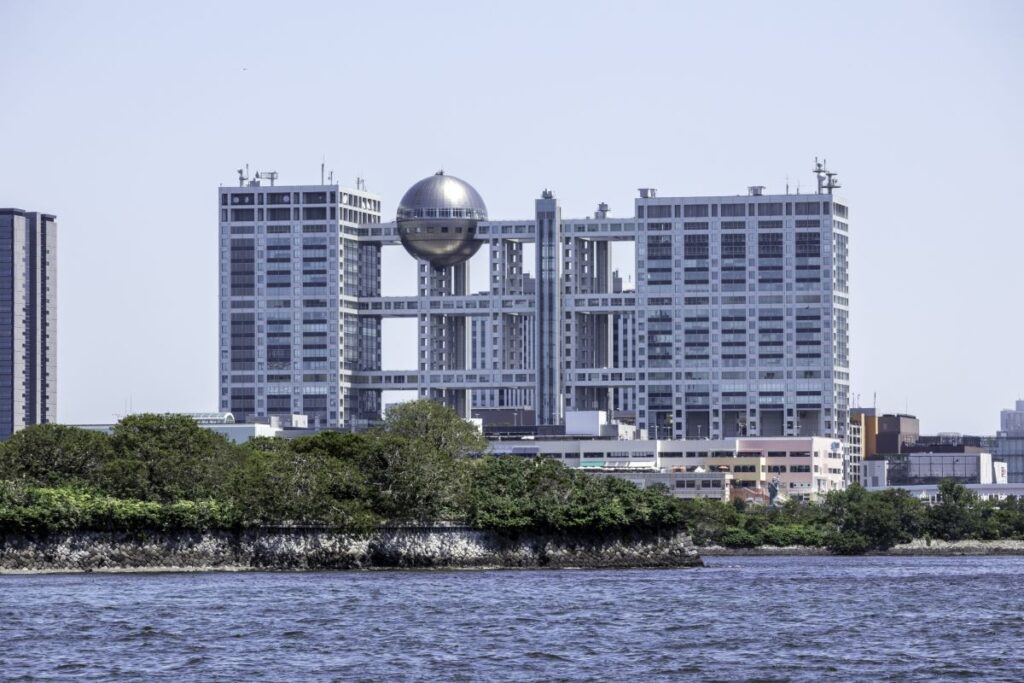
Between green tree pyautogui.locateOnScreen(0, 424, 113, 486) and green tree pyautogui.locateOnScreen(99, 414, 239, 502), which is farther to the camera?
green tree pyautogui.locateOnScreen(0, 424, 113, 486)

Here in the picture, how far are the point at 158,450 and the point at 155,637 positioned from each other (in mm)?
69714

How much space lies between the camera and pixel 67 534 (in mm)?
151000

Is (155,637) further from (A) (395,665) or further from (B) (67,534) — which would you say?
(B) (67,534)

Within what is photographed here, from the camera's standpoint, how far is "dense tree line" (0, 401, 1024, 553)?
503 ft

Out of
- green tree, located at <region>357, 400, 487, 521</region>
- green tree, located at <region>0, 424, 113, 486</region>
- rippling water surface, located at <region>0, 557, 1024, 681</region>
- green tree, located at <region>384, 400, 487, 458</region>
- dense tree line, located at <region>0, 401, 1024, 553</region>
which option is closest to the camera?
rippling water surface, located at <region>0, 557, 1024, 681</region>

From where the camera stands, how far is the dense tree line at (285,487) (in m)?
153

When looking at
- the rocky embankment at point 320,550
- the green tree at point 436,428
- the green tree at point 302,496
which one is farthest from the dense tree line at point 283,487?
the green tree at point 436,428

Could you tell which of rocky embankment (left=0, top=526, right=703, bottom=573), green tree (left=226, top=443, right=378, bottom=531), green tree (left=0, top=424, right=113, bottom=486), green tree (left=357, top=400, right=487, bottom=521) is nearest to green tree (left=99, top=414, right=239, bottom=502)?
green tree (left=0, top=424, right=113, bottom=486)

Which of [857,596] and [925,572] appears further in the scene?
[925,572]

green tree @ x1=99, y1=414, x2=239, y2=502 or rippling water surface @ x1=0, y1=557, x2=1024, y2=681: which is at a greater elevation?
green tree @ x1=99, y1=414, x2=239, y2=502

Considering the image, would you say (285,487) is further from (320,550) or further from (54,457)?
(54,457)

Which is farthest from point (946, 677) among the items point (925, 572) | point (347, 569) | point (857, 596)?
point (925, 572)

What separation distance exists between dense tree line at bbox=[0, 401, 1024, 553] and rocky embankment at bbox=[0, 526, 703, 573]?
885 millimetres

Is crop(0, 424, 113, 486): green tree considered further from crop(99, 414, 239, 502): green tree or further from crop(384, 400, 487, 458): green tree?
crop(384, 400, 487, 458): green tree
